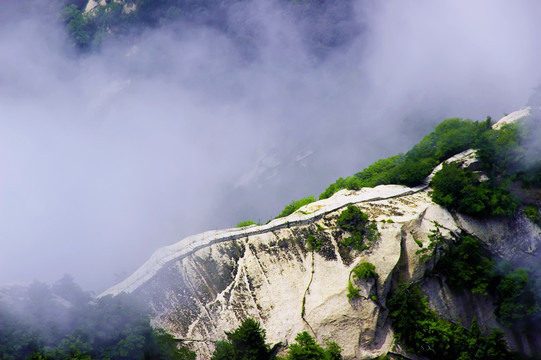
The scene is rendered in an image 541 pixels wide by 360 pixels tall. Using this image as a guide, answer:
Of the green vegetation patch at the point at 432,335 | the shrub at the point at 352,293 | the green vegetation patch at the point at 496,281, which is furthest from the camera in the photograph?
the green vegetation patch at the point at 496,281

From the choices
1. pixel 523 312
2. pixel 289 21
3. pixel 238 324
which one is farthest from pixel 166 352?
pixel 289 21

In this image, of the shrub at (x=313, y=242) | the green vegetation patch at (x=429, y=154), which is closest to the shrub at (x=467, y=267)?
the green vegetation patch at (x=429, y=154)

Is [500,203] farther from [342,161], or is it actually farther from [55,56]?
[55,56]

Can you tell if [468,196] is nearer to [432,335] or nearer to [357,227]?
[357,227]

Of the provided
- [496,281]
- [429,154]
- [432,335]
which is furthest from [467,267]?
[429,154]

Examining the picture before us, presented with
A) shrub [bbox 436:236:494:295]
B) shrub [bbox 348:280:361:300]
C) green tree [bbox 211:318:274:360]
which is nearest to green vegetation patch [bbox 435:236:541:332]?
shrub [bbox 436:236:494:295]

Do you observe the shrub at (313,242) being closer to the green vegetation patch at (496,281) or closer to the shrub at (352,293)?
the shrub at (352,293)
